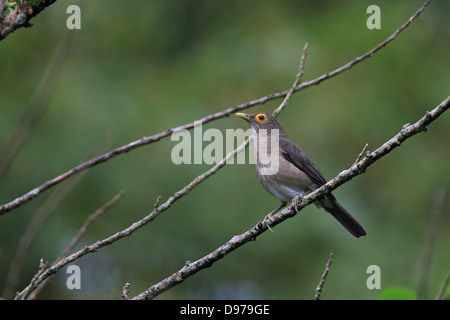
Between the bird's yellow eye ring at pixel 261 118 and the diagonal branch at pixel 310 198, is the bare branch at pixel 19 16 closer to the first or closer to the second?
the diagonal branch at pixel 310 198

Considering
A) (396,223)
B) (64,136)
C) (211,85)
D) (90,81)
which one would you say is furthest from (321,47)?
(64,136)

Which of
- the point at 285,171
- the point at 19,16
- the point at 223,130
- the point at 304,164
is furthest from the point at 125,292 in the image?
the point at 223,130

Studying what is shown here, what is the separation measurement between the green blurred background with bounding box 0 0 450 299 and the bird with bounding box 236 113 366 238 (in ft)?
5.26

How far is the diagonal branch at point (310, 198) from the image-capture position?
3.28 m

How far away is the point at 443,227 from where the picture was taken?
30.0 ft

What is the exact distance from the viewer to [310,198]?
3723mm

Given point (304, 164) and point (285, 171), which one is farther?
point (304, 164)

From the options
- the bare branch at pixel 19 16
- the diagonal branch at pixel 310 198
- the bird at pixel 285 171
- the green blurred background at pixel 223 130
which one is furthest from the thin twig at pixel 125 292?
the green blurred background at pixel 223 130

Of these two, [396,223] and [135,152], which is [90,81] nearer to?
[135,152]

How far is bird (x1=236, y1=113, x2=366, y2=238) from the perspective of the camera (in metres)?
5.56

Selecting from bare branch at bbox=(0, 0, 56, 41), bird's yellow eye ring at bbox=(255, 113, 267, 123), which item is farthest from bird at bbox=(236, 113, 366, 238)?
bare branch at bbox=(0, 0, 56, 41)

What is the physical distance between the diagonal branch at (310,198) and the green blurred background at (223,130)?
2593 mm

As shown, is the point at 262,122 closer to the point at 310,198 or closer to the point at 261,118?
the point at 261,118

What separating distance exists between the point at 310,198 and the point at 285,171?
189 centimetres
